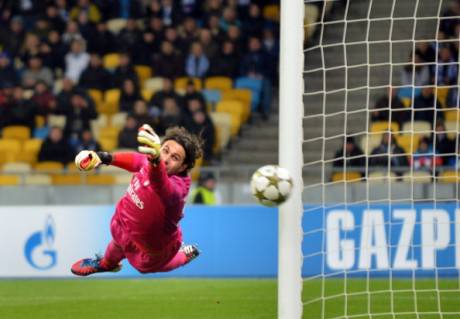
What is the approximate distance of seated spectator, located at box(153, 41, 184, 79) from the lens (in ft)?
61.1

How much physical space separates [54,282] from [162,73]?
5793 millimetres

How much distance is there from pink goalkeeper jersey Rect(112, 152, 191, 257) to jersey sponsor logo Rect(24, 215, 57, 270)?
19.4 feet

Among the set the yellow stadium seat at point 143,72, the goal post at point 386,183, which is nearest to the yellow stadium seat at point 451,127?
the goal post at point 386,183

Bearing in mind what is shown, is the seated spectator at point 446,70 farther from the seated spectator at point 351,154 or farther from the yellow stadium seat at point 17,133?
the yellow stadium seat at point 17,133

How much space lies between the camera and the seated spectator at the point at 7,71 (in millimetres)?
18828

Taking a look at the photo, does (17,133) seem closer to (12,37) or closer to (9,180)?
(9,180)

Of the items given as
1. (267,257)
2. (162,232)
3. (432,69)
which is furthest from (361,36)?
(162,232)

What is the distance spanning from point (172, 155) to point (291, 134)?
5.24 feet

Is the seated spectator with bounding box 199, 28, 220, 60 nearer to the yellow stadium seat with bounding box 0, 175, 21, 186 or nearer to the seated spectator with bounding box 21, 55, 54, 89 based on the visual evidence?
the seated spectator with bounding box 21, 55, 54, 89

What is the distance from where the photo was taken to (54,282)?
543 inches

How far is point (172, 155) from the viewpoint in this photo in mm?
8211

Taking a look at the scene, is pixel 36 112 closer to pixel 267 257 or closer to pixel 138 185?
pixel 267 257

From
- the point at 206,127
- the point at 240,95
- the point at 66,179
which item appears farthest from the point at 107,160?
the point at 240,95

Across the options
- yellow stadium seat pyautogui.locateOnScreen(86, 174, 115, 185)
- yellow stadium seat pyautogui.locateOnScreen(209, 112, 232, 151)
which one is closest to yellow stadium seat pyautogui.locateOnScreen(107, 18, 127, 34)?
yellow stadium seat pyautogui.locateOnScreen(209, 112, 232, 151)
